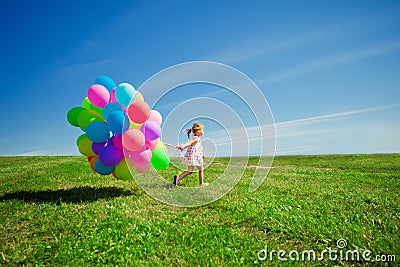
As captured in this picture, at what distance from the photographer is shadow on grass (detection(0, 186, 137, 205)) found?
791 centimetres

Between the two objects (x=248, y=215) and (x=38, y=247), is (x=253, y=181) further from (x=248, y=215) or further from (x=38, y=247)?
(x=38, y=247)

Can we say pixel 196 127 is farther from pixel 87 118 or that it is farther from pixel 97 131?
pixel 87 118

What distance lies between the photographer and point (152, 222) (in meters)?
6.05

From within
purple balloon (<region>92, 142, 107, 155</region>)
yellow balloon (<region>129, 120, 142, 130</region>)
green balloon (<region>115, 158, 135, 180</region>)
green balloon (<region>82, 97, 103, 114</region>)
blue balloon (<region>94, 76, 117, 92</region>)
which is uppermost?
blue balloon (<region>94, 76, 117, 92</region>)

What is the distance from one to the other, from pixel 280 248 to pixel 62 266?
350 cm

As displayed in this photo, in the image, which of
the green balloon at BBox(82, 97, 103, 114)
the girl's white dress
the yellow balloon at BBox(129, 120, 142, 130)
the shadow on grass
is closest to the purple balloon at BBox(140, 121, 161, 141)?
the yellow balloon at BBox(129, 120, 142, 130)

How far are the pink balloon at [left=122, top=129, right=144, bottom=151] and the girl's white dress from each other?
246cm

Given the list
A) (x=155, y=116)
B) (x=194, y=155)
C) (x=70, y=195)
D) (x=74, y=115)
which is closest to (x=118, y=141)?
(x=155, y=116)

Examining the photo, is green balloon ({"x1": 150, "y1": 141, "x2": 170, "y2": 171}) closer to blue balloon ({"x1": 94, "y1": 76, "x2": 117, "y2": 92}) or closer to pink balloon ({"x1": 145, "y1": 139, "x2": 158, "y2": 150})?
pink balloon ({"x1": 145, "y1": 139, "x2": 158, "y2": 150})

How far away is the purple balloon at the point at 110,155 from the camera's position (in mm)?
7652

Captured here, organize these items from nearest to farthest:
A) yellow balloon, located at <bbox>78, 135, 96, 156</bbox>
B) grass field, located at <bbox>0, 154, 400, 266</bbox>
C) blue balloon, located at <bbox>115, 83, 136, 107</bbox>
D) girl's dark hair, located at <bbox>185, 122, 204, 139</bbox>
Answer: grass field, located at <bbox>0, 154, 400, 266</bbox>
blue balloon, located at <bbox>115, 83, 136, 107</bbox>
yellow balloon, located at <bbox>78, 135, 96, 156</bbox>
girl's dark hair, located at <bbox>185, 122, 204, 139</bbox>

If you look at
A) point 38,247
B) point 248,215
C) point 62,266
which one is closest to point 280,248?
point 248,215


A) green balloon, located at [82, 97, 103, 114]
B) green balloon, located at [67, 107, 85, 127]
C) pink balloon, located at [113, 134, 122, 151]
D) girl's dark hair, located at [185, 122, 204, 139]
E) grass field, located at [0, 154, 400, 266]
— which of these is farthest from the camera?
girl's dark hair, located at [185, 122, 204, 139]

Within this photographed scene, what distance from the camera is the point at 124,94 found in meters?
7.76
